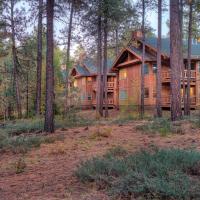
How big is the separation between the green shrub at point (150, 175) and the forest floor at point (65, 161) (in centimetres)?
26

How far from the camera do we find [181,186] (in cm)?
499

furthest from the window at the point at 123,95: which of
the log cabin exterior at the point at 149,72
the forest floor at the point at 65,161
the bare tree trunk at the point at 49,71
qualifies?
the bare tree trunk at the point at 49,71

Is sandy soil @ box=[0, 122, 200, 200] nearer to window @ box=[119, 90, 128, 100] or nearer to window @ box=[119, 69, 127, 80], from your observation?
window @ box=[119, 90, 128, 100]

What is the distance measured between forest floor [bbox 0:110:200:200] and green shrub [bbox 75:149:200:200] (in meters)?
0.26

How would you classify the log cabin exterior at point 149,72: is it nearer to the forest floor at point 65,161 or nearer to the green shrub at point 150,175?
the forest floor at point 65,161

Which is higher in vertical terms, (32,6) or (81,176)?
(32,6)

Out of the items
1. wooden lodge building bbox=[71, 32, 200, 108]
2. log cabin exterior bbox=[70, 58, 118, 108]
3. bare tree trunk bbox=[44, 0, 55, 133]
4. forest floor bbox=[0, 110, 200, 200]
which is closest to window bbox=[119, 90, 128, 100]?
wooden lodge building bbox=[71, 32, 200, 108]

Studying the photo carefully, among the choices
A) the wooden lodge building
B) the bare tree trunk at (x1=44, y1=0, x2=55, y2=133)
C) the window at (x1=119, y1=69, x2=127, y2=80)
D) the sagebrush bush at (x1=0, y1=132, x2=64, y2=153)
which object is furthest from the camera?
the window at (x1=119, y1=69, x2=127, y2=80)

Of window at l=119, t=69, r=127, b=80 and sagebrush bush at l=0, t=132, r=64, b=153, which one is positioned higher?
window at l=119, t=69, r=127, b=80

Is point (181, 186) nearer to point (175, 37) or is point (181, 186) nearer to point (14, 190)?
point (14, 190)

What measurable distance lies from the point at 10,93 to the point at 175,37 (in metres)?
22.2

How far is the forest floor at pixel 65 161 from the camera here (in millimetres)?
5641

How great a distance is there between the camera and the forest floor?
5.64 metres

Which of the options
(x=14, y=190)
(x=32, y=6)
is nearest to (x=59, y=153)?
(x=14, y=190)
